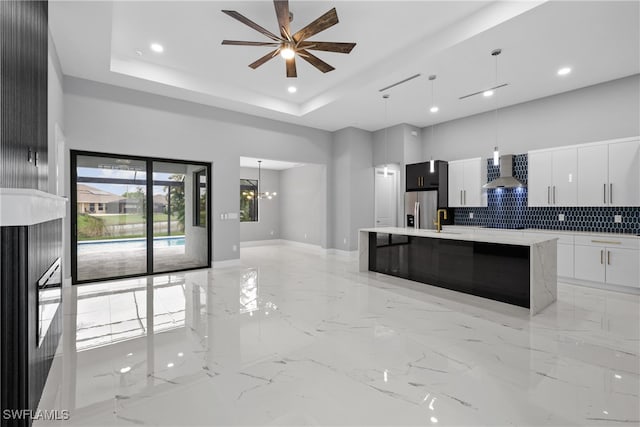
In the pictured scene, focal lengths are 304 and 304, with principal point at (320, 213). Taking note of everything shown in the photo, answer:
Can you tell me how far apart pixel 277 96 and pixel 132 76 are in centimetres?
254

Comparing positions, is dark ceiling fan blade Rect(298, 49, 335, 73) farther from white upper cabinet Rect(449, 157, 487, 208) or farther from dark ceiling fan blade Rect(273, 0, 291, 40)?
white upper cabinet Rect(449, 157, 487, 208)

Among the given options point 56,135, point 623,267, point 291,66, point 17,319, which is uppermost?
point 291,66

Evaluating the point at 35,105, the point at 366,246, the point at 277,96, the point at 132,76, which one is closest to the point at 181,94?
the point at 132,76

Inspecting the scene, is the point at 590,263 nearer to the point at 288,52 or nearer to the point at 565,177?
the point at 565,177

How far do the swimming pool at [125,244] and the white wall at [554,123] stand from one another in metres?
6.14

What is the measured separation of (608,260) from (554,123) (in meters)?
2.50

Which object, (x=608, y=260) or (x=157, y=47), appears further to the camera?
(x=608, y=260)

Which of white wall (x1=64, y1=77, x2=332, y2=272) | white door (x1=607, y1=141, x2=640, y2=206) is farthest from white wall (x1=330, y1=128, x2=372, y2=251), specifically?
white door (x1=607, y1=141, x2=640, y2=206)

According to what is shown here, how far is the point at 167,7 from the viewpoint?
344 cm

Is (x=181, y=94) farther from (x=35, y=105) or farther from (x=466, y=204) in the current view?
(x=466, y=204)

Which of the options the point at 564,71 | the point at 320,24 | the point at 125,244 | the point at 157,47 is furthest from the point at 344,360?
the point at 564,71

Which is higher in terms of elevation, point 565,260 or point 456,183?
point 456,183

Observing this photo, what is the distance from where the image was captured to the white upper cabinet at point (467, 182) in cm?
623

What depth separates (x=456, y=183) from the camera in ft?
21.6
